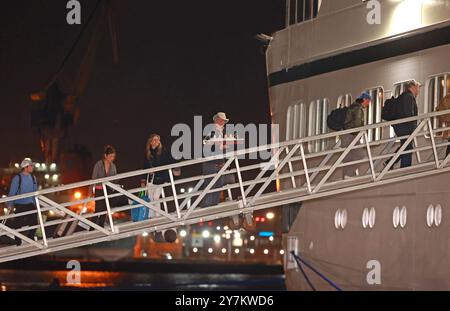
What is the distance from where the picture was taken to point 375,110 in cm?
2212

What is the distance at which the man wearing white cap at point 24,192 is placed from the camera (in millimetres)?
18656

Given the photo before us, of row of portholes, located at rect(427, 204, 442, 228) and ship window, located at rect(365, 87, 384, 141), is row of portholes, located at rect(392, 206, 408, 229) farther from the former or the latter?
ship window, located at rect(365, 87, 384, 141)

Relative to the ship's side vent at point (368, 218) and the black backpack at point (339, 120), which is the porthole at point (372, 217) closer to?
the ship's side vent at point (368, 218)

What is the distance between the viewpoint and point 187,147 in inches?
908

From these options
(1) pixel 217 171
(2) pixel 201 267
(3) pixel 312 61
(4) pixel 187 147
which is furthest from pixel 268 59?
(2) pixel 201 267

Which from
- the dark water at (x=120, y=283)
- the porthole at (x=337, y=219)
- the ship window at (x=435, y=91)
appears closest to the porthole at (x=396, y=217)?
the ship window at (x=435, y=91)

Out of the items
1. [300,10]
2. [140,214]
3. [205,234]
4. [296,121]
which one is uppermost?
[205,234]

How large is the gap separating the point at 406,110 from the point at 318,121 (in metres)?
5.68

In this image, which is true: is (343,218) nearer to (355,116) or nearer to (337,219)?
(337,219)

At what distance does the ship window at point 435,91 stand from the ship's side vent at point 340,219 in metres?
3.44

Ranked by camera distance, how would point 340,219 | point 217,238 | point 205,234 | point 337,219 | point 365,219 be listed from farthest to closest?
point 217,238 < point 205,234 < point 337,219 < point 340,219 < point 365,219

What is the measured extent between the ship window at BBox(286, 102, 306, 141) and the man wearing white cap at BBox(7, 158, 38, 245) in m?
7.95

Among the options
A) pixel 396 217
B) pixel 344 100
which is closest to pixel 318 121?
pixel 344 100
